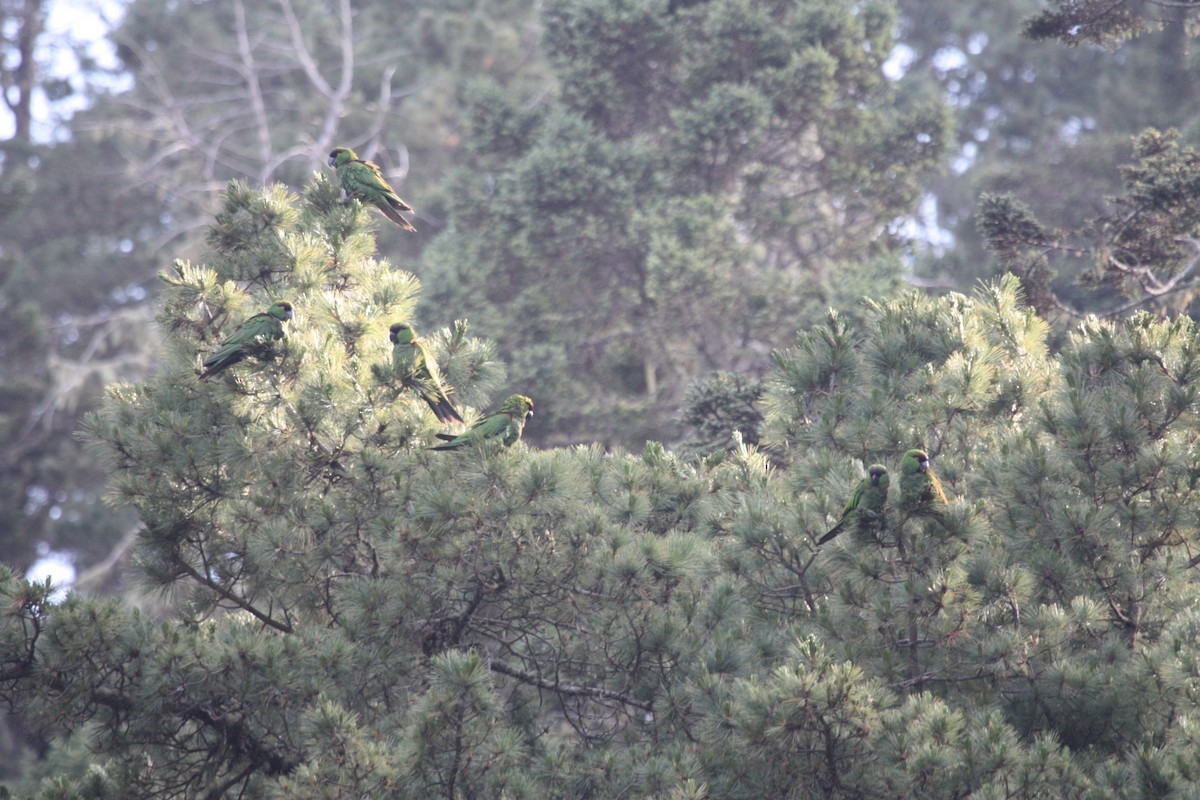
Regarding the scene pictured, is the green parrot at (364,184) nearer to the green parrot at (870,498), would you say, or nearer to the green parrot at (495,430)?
the green parrot at (495,430)

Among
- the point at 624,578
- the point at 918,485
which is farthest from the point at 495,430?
the point at 918,485

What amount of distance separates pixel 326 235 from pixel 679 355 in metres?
7.34

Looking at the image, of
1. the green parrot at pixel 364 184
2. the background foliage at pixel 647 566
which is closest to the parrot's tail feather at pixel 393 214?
the green parrot at pixel 364 184

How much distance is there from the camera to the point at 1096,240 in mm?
9117

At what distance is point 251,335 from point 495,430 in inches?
52.1

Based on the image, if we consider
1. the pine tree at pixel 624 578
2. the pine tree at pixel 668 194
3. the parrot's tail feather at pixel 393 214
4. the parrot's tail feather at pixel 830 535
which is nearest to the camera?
the pine tree at pixel 624 578

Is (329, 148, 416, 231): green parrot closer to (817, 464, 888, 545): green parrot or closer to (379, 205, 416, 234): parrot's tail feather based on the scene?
(379, 205, 416, 234): parrot's tail feather

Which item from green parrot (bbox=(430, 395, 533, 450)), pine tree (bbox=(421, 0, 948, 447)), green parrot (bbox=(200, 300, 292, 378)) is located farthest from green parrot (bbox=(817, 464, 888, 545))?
pine tree (bbox=(421, 0, 948, 447))

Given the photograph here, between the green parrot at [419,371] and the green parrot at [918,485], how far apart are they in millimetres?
2298

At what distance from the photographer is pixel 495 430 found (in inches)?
221

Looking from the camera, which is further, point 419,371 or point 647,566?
point 419,371

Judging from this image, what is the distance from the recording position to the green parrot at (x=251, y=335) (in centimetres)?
561

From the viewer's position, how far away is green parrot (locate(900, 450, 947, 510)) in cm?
481

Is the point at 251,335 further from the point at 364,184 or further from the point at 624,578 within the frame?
the point at 624,578
